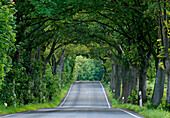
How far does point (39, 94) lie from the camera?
29828 millimetres

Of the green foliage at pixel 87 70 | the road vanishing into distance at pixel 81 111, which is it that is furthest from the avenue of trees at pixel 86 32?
the green foliage at pixel 87 70

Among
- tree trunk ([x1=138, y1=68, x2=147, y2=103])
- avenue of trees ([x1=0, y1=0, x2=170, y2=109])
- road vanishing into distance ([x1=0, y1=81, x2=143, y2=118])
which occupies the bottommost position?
road vanishing into distance ([x1=0, y1=81, x2=143, y2=118])

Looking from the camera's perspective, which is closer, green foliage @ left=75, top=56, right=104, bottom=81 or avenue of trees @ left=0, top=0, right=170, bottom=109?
avenue of trees @ left=0, top=0, right=170, bottom=109

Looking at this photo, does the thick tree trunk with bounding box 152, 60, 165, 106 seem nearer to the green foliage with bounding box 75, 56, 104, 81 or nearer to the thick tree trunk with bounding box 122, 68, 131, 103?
the thick tree trunk with bounding box 122, 68, 131, 103

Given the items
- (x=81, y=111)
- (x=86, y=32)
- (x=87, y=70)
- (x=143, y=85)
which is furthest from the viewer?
(x=87, y=70)

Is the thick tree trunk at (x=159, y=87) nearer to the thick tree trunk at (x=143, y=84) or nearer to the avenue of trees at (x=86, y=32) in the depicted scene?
the avenue of trees at (x=86, y=32)

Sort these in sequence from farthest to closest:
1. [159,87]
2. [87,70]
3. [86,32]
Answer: [87,70] → [86,32] → [159,87]

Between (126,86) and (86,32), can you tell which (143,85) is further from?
(126,86)

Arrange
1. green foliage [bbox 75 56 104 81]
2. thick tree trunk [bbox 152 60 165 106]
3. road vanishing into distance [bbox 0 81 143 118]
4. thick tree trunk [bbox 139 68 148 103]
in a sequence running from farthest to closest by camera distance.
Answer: green foliage [bbox 75 56 104 81], thick tree trunk [bbox 139 68 148 103], thick tree trunk [bbox 152 60 165 106], road vanishing into distance [bbox 0 81 143 118]

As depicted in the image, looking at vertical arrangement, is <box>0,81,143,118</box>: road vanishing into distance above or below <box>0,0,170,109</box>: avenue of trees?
below

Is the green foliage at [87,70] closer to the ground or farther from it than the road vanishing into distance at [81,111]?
farther from it

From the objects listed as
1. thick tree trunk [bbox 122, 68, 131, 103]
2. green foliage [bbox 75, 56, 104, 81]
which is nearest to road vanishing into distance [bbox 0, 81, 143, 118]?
thick tree trunk [bbox 122, 68, 131, 103]

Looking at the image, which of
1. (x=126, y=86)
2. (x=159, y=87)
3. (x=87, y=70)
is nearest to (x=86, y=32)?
(x=126, y=86)

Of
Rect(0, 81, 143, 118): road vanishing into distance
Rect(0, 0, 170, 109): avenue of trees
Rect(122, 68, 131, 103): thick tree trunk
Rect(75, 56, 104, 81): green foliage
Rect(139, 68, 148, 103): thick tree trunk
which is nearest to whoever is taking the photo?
Rect(0, 81, 143, 118): road vanishing into distance
